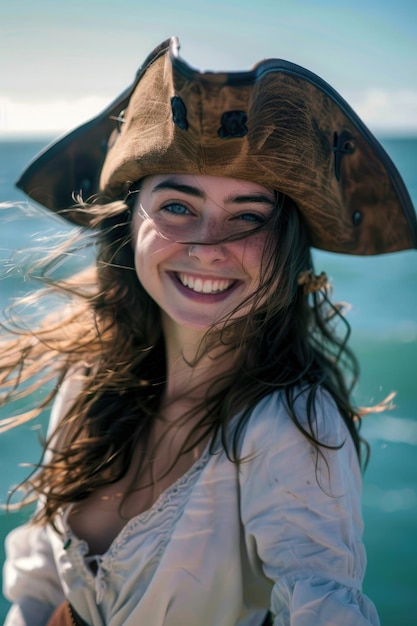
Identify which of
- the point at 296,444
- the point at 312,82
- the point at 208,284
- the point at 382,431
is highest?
the point at 312,82

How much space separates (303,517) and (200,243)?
0.62m

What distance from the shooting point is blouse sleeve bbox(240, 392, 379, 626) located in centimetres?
146

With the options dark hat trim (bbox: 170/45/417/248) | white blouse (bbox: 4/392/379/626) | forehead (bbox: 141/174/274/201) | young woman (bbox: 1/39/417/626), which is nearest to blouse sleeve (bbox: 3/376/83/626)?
young woman (bbox: 1/39/417/626)

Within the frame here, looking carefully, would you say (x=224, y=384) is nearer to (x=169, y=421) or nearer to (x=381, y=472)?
(x=169, y=421)

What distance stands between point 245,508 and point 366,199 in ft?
2.56

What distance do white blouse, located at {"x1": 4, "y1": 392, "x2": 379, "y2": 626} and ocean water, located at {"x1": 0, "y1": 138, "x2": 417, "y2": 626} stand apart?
0.62m

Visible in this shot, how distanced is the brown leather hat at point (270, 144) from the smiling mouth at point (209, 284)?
23 centimetres

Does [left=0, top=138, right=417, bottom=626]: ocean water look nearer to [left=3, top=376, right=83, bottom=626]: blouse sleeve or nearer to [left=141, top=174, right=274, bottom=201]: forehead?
[left=3, top=376, right=83, bottom=626]: blouse sleeve

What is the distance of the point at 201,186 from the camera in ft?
5.35

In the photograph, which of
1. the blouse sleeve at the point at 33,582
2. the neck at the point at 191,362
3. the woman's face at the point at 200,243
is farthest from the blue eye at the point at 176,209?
the blouse sleeve at the point at 33,582

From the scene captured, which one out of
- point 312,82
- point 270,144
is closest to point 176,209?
point 270,144

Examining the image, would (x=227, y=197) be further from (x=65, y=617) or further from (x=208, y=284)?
(x=65, y=617)

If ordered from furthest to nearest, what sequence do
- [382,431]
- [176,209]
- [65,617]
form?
[382,431] < [65,617] < [176,209]

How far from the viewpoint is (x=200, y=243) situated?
166 cm
